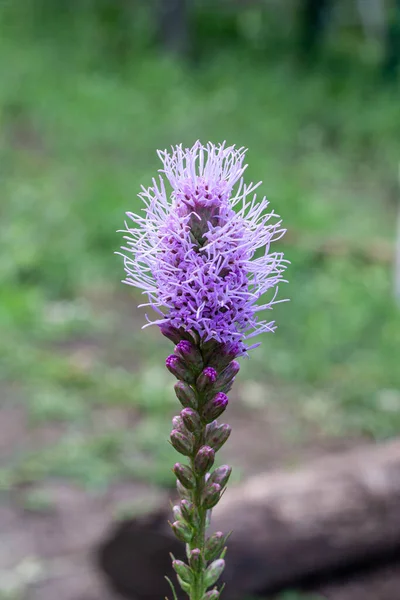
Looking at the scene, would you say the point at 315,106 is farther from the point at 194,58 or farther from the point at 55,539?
the point at 55,539

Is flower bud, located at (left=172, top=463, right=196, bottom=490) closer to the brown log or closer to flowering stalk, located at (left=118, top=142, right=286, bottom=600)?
flowering stalk, located at (left=118, top=142, right=286, bottom=600)

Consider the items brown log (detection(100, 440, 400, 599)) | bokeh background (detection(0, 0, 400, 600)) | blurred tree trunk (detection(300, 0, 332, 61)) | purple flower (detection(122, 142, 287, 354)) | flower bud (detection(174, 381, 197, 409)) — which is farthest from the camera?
blurred tree trunk (detection(300, 0, 332, 61))

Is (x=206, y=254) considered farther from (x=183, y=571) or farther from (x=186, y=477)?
(x=183, y=571)

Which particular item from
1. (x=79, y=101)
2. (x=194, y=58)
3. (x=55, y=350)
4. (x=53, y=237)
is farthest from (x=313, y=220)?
(x=194, y=58)

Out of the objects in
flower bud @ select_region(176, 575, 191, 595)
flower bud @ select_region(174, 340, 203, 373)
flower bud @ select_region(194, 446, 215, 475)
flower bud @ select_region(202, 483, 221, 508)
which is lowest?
flower bud @ select_region(176, 575, 191, 595)

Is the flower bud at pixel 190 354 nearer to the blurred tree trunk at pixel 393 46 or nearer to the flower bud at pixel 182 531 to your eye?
the flower bud at pixel 182 531

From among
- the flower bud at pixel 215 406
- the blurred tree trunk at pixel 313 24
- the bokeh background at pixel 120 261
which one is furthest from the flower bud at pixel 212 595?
the blurred tree trunk at pixel 313 24


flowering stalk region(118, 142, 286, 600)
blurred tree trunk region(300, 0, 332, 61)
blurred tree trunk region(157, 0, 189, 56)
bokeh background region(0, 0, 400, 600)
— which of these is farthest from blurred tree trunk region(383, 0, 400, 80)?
flowering stalk region(118, 142, 286, 600)
